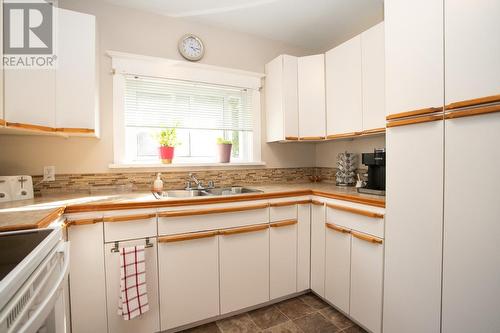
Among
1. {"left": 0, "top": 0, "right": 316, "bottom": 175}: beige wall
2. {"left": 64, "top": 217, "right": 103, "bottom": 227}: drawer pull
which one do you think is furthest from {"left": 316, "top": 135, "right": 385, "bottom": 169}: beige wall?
{"left": 64, "top": 217, "right": 103, "bottom": 227}: drawer pull

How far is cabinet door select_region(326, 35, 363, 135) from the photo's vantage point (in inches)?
80.2

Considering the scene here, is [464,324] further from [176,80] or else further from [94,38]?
[94,38]

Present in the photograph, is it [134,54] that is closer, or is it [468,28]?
[468,28]

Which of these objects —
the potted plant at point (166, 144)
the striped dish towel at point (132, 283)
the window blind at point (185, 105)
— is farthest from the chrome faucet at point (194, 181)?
the striped dish towel at point (132, 283)

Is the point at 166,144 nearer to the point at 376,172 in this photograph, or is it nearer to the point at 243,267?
the point at 243,267

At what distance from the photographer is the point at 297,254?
6.81 feet

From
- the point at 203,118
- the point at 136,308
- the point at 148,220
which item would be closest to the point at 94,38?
the point at 203,118

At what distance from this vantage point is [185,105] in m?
2.42

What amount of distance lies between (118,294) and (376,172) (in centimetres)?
204

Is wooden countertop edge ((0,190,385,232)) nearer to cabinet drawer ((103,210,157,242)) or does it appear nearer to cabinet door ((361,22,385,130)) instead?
cabinet drawer ((103,210,157,242))

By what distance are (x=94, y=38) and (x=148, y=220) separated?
1348 millimetres

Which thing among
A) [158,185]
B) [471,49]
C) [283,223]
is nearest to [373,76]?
[471,49]

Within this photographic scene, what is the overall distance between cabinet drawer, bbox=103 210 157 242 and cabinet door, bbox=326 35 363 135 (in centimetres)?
174

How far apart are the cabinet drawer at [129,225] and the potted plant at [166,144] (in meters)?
0.77
